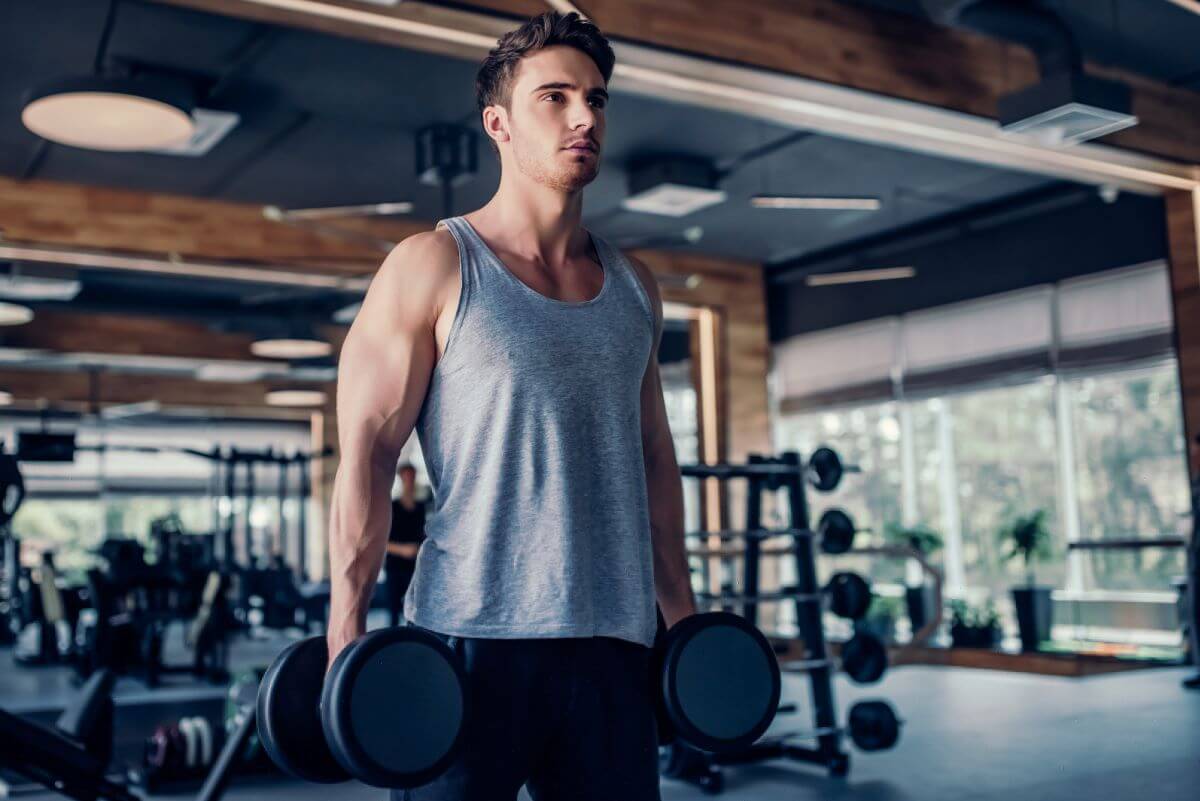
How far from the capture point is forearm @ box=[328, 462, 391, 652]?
42.9 inches

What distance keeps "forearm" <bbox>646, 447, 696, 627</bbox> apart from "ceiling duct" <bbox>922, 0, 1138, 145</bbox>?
3.68 metres

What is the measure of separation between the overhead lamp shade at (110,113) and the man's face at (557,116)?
3746mm

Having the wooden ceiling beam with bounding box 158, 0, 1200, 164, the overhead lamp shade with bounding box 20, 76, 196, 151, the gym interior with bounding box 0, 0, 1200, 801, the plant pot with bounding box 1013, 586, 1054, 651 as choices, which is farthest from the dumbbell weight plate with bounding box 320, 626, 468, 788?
the plant pot with bounding box 1013, 586, 1054, 651

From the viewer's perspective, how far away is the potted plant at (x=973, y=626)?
24.7 feet

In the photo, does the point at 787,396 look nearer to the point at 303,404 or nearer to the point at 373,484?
the point at 303,404

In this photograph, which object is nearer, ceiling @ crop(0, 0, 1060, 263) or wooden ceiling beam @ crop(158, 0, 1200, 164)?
wooden ceiling beam @ crop(158, 0, 1200, 164)

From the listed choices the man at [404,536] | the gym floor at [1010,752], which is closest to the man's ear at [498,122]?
the gym floor at [1010,752]

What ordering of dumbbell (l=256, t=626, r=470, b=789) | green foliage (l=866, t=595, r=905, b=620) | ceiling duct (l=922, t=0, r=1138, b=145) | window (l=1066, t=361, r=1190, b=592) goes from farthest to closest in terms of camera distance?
green foliage (l=866, t=595, r=905, b=620)
window (l=1066, t=361, r=1190, b=592)
ceiling duct (l=922, t=0, r=1138, b=145)
dumbbell (l=256, t=626, r=470, b=789)

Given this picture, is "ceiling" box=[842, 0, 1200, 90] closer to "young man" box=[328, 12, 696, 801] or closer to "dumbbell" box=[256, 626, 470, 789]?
"young man" box=[328, 12, 696, 801]

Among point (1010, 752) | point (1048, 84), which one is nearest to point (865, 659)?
point (1010, 752)

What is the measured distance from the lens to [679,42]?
4367mm

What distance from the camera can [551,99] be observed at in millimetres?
1163

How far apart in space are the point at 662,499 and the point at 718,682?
0.70 ft

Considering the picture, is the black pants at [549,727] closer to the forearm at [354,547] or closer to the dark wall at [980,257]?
the forearm at [354,547]
